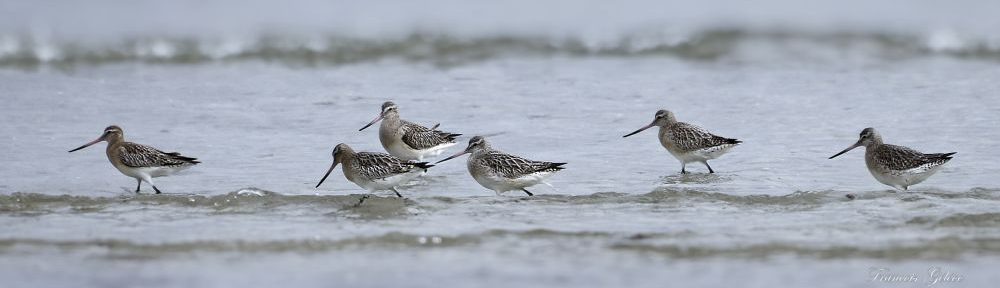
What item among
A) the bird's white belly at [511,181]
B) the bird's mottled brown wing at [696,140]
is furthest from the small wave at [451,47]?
the bird's white belly at [511,181]

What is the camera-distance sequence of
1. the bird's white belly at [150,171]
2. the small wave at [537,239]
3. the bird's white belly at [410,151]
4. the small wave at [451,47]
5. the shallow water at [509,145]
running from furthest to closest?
the small wave at [451,47]
the bird's white belly at [410,151]
the bird's white belly at [150,171]
the small wave at [537,239]
the shallow water at [509,145]

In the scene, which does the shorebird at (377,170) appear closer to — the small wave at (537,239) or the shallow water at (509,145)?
the shallow water at (509,145)

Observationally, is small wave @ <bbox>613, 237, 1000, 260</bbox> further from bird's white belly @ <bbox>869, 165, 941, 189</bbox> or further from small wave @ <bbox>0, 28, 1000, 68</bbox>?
small wave @ <bbox>0, 28, 1000, 68</bbox>

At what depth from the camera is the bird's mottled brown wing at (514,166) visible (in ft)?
34.4

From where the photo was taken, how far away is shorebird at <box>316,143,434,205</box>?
34.4 feet

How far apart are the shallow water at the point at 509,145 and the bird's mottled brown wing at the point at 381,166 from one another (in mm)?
244

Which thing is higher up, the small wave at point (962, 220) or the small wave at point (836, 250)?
the small wave at point (836, 250)

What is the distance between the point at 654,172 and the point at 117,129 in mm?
4402

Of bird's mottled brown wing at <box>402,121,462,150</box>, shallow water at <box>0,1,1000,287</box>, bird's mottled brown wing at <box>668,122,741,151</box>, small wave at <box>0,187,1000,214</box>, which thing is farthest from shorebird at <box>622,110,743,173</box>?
bird's mottled brown wing at <box>402,121,462,150</box>

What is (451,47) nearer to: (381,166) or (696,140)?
(696,140)

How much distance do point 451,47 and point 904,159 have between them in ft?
35.3

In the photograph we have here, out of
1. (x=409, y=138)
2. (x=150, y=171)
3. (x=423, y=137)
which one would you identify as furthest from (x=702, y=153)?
(x=150, y=171)

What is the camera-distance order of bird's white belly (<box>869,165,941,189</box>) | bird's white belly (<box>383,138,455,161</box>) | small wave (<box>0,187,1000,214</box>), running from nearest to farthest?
small wave (<box>0,187,1000,214</box>) < bird's white belly (<box>869,165,941,189</box>) < bird's white belly (<box>383,138,455,161</box>)

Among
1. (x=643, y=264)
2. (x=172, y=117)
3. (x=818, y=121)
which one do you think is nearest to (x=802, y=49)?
(x=818, y=121)
